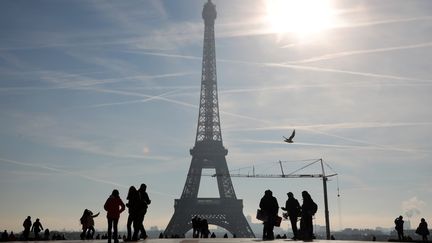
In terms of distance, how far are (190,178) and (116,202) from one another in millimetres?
84728

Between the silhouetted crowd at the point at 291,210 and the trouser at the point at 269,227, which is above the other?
the silhouetted crowd at the point at 291,210

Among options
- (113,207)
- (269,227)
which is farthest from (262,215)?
(113,207)

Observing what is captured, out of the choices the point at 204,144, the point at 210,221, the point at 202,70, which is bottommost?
the point at 210,221

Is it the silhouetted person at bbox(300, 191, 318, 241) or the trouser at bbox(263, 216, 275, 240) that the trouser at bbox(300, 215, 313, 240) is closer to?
the silhouetted person at bbox(300, 191, 318, 241)

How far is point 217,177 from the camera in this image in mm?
99688

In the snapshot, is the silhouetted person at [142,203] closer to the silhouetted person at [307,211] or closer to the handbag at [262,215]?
the handbag at [262,215]

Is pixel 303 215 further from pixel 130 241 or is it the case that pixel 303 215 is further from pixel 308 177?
pixel 308 177

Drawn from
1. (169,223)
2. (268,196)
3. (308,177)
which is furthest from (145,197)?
(308,177)

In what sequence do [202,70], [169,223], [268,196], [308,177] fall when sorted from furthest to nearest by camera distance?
[308,177]
[202,70]
[169,223]
[268,196]

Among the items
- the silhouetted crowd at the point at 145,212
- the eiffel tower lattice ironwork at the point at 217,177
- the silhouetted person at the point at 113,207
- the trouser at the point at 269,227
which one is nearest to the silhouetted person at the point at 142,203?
the silhouetted crowd at the point at 145,212

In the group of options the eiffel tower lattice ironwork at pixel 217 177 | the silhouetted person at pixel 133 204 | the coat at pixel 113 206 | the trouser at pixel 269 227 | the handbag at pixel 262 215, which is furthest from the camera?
the eiffel tower lattice ironwork at pixel 217 177

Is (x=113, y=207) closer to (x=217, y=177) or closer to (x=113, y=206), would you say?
(x=113, y=206)

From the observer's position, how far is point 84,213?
26781 millimetres

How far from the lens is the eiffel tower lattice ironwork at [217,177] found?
316 ft
